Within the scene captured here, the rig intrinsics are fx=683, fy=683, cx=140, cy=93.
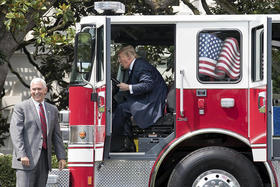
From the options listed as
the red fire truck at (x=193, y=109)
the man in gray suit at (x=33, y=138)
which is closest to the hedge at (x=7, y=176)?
the red fire truck at (x=193, y=109)

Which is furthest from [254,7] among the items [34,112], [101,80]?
[34,112]

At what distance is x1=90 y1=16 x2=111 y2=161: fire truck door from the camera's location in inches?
316

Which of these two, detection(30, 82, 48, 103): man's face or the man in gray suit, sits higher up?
detection(30, 82, 48, 103): man's face

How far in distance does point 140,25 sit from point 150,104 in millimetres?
998

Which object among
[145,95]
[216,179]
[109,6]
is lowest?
[216,179]

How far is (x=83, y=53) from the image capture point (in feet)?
27.0

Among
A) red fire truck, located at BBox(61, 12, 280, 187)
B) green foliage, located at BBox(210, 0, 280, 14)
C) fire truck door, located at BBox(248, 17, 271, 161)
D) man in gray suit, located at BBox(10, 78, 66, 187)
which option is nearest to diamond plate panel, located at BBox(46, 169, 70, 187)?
red fire truck, located at BBox(61, 12, 280, 187)

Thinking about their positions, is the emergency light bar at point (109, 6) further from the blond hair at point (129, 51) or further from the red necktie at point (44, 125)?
the red necktie at point (44, 125)

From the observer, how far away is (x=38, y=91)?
7762 mm

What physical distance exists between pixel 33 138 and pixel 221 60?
241cm

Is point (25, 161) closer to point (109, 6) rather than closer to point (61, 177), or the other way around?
point (61, 177)

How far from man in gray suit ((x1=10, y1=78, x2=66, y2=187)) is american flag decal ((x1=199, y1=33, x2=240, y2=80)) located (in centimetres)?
192

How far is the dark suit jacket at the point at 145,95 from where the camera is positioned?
849cm

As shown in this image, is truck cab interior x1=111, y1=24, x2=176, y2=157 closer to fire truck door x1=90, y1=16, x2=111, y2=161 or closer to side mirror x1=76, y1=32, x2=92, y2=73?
fire truck door x1=90, y1=16, x2=111, y2=161
